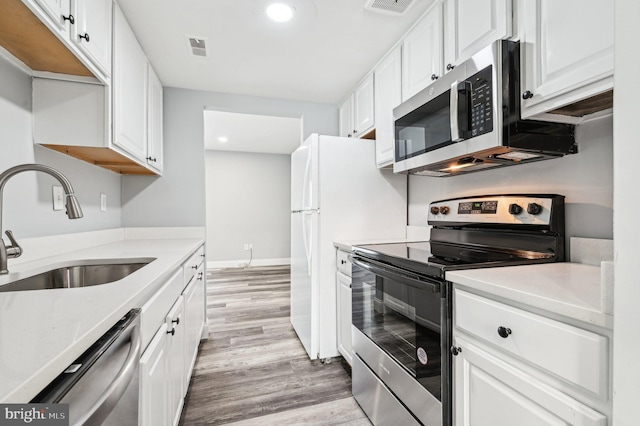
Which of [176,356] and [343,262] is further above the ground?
[343,262]

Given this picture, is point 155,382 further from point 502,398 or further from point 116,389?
point 502,398

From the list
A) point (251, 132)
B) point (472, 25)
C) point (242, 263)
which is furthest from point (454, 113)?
point (242, 263)

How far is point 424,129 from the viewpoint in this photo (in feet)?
5.50

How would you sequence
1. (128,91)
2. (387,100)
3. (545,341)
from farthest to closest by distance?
(387,100), (128,91), (545,341)

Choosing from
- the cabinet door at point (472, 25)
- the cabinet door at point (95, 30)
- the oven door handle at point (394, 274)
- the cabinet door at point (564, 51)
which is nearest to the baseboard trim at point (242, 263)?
the oven door handle at point (394, 274)

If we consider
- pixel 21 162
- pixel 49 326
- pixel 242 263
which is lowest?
pixel 242 263

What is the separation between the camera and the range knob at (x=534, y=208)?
4.33 feet

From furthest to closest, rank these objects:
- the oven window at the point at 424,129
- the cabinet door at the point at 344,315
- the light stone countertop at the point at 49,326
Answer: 1. the cabinet door at the point at 344,315
2. the oven window at the point at 424,129
3. the light stone countertop at the point at 49,326

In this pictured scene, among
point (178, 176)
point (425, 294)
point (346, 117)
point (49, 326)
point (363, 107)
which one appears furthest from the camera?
point (346, 117)

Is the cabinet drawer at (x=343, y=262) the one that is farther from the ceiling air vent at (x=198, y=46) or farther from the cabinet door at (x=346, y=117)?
the ceiling air vent at (x=198, y=46)

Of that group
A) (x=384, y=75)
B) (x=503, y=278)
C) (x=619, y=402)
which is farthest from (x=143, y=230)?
(x=619, y=402)

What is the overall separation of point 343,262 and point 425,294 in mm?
903

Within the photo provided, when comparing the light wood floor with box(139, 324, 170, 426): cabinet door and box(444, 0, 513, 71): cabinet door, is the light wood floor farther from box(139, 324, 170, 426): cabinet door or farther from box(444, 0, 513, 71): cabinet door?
box(444, 0, 513, 71): cabinet door

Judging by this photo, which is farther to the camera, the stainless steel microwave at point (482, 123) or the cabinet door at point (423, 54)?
the cabinet door at point (423, 54)
